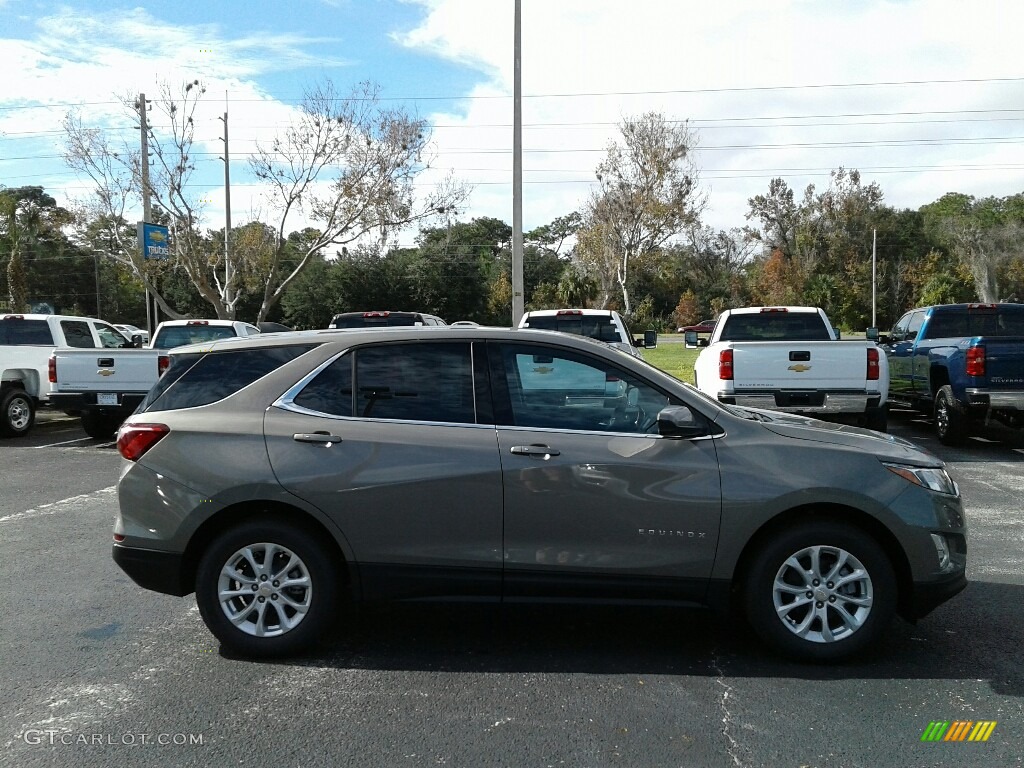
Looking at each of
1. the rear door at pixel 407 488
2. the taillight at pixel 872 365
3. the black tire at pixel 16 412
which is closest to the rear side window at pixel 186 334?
the black tire at pixel 16 412

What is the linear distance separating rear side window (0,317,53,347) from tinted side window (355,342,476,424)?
40.3 ft

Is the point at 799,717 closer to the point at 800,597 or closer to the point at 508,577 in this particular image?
the point at 800,597

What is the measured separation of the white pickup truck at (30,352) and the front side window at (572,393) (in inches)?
392

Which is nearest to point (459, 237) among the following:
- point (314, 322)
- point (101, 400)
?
point (314, 322)

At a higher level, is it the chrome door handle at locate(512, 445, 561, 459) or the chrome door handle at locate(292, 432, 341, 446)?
the chrome door handle at locate(292, 432, 341, 446)

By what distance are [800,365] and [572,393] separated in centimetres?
668

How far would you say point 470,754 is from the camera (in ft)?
11.9

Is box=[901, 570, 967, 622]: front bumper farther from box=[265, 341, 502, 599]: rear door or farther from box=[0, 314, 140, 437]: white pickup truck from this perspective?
box=[0, 314, 140, 437]: white pickup truck

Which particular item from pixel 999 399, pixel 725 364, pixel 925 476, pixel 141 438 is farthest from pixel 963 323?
pixel 141 438

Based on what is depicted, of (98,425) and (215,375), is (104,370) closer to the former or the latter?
(98,425)

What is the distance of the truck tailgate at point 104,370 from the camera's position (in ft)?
42.0

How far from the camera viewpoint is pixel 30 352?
48.8ft

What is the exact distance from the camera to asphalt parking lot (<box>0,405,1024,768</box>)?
12.1 ft

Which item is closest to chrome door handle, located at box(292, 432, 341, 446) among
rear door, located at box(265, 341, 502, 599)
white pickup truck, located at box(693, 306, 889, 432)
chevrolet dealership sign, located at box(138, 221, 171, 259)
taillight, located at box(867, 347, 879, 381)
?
rear door, located at box(265, 341, 502, 599)
